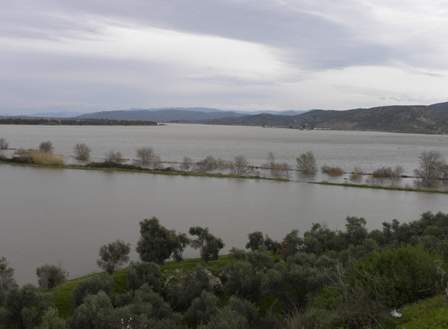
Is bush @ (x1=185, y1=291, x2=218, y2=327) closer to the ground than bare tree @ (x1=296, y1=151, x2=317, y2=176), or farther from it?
farther from it

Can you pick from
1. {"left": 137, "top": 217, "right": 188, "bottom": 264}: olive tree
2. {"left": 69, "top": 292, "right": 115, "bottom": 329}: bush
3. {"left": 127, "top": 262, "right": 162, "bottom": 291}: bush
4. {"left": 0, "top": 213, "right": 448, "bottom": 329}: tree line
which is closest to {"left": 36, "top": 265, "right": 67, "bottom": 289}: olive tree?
{"left": 0, "top": 213, "right": 448, "bottom": 329}: tree line

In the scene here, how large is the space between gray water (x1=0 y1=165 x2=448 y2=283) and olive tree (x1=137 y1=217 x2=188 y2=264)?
1.83m

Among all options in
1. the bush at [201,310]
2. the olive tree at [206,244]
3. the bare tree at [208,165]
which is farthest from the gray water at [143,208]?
the bush at [201,310]

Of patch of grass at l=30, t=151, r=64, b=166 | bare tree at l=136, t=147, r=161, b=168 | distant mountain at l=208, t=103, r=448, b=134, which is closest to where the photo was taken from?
patch of grass at l=30, t=151, r=64, b=166

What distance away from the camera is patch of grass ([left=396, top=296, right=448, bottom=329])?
190 inches

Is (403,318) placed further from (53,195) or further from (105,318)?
(53,195)

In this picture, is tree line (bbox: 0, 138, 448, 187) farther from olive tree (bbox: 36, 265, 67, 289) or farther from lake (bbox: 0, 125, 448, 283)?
olive tree (bbox: 36, 265, 67, 289)

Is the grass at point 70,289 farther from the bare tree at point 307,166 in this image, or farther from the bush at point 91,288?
the bare tree at point 307,166

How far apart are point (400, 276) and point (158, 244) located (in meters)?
11.0

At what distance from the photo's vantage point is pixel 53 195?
104 feet

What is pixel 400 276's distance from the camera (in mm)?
6410

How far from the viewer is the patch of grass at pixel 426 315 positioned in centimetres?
483

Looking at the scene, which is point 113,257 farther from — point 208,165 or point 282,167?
point 282,167

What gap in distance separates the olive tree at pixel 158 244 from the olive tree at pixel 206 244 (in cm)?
55
